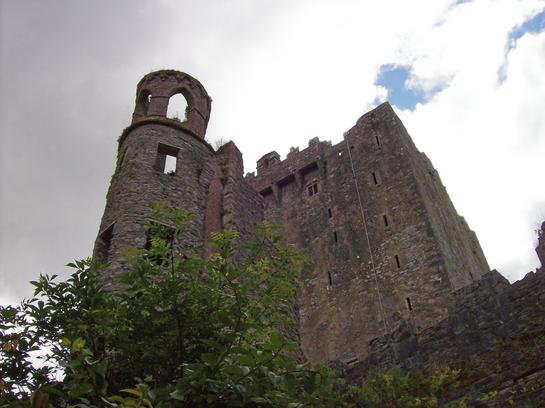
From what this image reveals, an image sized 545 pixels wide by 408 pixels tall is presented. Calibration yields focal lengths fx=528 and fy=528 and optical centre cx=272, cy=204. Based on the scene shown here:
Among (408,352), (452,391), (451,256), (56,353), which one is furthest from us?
(451,256)

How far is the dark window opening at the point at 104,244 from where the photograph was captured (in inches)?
351

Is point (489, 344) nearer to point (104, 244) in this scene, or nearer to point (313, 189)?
point (104, 244)

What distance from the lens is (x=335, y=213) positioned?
84.3 feet

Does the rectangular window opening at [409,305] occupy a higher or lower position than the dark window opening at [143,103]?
lower

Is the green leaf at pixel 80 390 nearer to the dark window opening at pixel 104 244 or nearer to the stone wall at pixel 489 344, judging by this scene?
the stone wall at pixel 489 344

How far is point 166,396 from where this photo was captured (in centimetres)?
374

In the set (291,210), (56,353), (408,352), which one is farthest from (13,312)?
(291,210)

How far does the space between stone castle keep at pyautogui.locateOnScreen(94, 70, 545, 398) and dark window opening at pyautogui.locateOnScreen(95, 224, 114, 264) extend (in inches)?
0.8

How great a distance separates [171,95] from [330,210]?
49.1ft

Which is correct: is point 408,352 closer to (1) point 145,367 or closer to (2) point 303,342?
(1) point 145,367

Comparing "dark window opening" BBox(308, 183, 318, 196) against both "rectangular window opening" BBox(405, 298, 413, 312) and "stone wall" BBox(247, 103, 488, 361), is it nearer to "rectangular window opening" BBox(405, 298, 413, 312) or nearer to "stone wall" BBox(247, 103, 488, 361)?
"stone wall" BBox(247, 103, 488, 361)

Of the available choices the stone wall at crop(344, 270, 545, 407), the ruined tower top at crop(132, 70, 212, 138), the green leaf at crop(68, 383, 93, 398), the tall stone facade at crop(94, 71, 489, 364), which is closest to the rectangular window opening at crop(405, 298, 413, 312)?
the tall stone facade at crop(94, 71, 489, 364)

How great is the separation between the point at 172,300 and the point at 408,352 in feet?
19.3

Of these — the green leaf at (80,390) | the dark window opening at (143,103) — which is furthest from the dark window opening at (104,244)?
the green leaf at (80,390)
